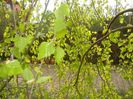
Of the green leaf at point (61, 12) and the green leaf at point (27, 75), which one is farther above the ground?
the green leaf at point (61, 12)

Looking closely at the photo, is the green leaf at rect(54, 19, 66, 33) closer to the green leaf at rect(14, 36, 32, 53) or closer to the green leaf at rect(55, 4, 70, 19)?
the green leaf at rect(55, 4, 70, 19)

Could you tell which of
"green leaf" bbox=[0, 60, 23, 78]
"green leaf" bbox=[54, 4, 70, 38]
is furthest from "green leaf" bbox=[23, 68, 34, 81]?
"green leaf" bbox=[54, 4, 70, 38]

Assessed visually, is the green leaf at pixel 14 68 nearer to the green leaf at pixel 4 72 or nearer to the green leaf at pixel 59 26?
the green leaf at pixel 4 72

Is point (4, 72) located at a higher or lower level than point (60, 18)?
lower

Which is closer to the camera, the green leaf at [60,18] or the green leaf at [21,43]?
the green leaf at [60,18]

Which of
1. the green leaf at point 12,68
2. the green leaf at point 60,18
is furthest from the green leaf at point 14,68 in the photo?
the green leaf at point 60,18

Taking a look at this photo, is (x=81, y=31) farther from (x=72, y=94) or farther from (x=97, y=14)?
(x=72, y=94)

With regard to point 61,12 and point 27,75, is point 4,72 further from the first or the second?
point 61,12

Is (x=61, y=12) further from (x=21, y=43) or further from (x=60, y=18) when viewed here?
(x=21, y=43)

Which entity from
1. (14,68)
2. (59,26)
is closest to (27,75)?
(14,68)

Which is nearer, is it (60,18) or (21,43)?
(60,18)

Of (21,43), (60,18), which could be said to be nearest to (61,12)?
(60,18)

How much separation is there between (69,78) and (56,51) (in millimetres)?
4413

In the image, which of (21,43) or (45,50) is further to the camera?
(21,43)
